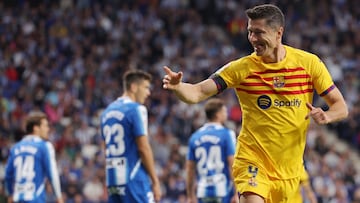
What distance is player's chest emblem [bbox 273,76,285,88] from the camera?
7.32 metres

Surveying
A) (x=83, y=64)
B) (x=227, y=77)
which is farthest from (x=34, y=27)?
(x=227, y=77)

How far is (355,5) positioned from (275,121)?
20.3m

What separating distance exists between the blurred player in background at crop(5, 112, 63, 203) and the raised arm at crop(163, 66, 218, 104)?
438 centimetres

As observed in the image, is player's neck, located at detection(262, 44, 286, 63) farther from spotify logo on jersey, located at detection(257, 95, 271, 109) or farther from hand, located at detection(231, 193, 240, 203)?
hand, located at detection(231, 193, 240, 203)

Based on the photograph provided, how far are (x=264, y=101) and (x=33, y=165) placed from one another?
4.71 meters

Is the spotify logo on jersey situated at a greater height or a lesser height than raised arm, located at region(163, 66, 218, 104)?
lesser

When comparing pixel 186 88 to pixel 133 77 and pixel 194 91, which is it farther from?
pixel 133 77

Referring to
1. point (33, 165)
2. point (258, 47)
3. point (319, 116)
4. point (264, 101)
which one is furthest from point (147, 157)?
point (319, 116)

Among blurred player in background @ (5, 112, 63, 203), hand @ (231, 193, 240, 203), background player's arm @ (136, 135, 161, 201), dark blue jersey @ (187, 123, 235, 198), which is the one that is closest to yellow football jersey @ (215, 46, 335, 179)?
background player's arm @ (136, 135, 161, 201)

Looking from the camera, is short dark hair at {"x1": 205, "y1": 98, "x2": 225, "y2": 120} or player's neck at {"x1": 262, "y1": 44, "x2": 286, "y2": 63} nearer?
player's neck at {"x1": 262, "y1": 44, "x2": 286, "y2": 63}

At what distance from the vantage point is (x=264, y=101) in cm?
738

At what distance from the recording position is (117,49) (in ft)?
74.7

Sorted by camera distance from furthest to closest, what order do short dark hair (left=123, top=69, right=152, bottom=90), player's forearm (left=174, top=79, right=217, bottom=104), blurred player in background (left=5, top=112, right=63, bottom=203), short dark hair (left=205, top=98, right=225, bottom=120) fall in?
1. short dark hair (left=205, top=98, right=225, bottom=120)
2. blurred player in background (left=5, top=112, right=63, bottom=203)
3. short dark hair (left=123, top=69, right=152, bottom=90)
4. player's forearm (left=174, top=79, right=217, bottom=104)

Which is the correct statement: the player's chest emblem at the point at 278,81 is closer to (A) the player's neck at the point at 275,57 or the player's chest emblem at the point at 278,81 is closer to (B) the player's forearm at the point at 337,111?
(A) the player's neck at the point at 275,57
